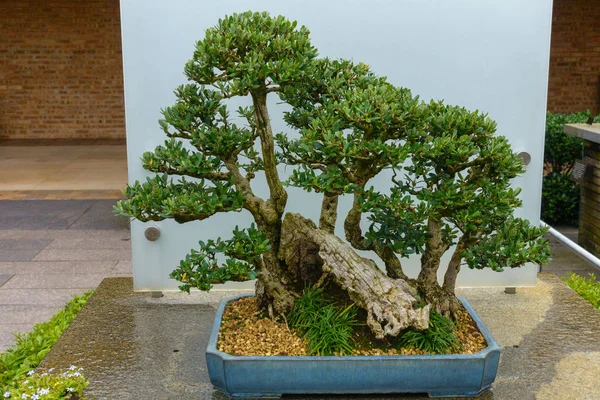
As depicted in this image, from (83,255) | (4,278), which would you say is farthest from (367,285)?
(83,255)

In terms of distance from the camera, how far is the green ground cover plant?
24.5 feet

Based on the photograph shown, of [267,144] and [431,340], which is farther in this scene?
[267,144]

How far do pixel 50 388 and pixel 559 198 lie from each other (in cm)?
570

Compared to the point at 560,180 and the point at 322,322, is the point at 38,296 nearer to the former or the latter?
the point at 322,322

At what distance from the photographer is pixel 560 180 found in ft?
24.5

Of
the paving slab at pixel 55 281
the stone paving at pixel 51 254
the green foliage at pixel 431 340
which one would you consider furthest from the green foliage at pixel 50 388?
the paving slab at pixel 55 281

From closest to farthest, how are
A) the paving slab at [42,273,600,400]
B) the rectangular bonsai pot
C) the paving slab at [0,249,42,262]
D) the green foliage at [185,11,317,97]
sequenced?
1. the green foliage at [185,11,317,97]
2. the rectangular bonsai pot
3. the paving slab at [42,273,600,400]
4. the paving slab at [0,249,42,262]

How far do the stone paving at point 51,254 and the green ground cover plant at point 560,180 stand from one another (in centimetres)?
413

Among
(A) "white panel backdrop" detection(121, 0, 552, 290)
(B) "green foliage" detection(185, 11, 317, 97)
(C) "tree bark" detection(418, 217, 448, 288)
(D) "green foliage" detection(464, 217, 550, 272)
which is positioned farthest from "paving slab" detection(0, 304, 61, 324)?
(D) "green foliage" detection(464, 217, 550, 272)

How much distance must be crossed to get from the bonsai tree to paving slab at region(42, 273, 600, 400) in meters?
0.50

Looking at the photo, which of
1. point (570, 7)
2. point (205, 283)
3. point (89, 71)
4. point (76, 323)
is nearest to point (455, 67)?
point (205, 283)

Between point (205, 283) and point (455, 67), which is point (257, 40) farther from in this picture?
point (455, 67)

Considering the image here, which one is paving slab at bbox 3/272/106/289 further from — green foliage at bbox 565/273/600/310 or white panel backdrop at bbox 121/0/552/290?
green foliage at bbox 565/273/600/310

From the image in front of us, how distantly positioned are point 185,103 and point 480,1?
87.2 inches
